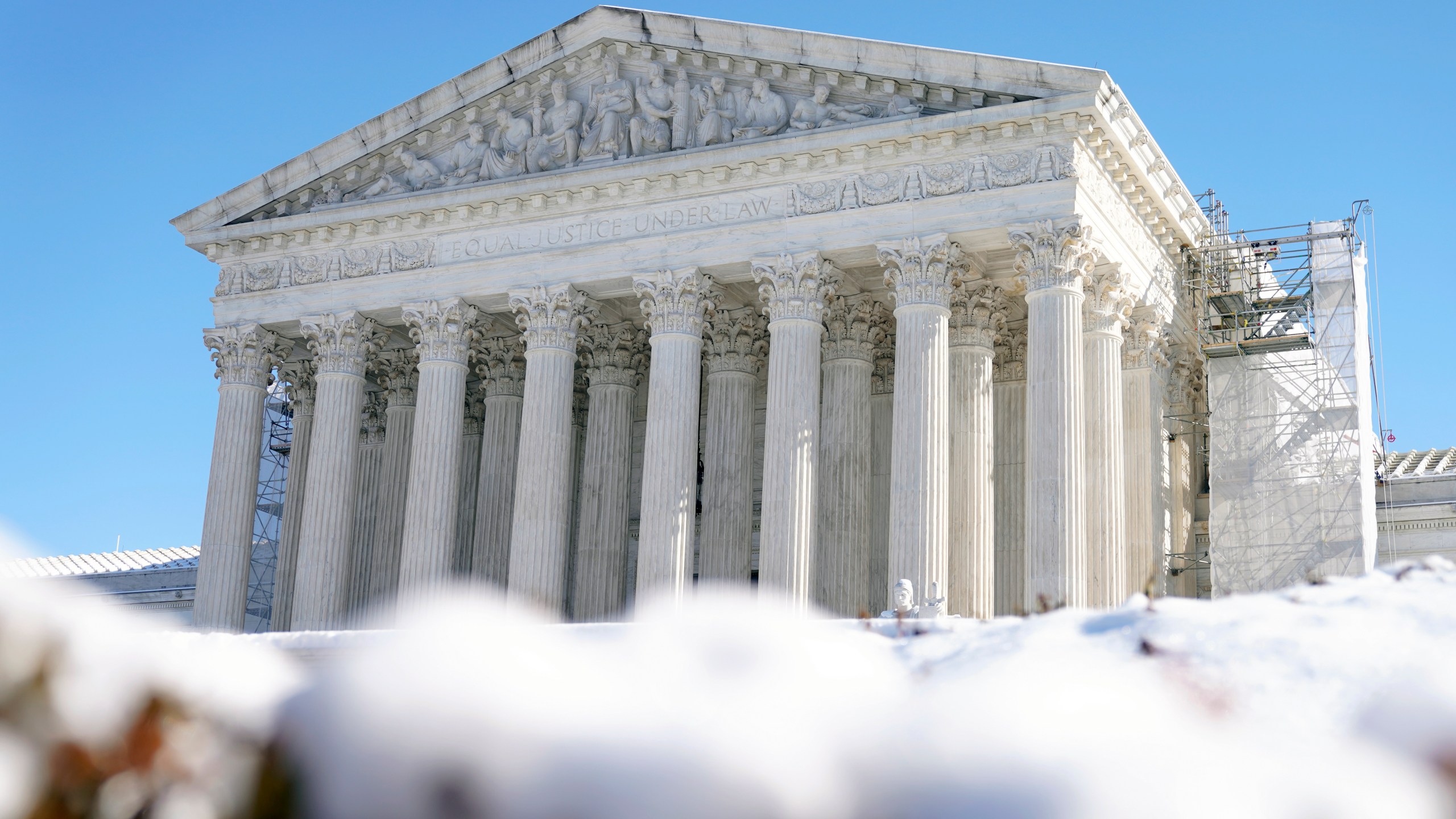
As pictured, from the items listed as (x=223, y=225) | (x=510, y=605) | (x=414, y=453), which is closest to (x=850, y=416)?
(x=414, y=453)

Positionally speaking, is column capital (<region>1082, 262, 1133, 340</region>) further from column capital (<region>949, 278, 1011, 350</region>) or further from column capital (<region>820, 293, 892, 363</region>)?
column capital (<region>820, 293, 892, 363</region>)

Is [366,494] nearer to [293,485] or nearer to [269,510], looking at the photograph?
[293,485]

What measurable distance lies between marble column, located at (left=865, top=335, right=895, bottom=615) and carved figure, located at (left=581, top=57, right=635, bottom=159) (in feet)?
28.1

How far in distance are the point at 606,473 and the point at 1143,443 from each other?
1448 cm

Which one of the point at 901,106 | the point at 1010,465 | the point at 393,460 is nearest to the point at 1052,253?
the point at 901,106

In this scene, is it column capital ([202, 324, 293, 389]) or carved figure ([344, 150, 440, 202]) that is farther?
column capital ([202, 324, 293, 389])

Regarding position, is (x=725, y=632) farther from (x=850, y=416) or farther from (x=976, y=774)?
(x=850, y=416)

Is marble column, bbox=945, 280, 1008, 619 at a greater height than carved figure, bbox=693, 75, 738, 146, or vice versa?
carved figure, bbox=693, 75, 738, 146

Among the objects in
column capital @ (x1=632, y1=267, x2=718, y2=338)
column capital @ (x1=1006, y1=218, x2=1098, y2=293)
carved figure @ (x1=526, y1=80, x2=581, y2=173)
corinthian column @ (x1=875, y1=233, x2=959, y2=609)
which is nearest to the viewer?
corinthian column @ (x1=875, y1=233, x2=959, y2=609)

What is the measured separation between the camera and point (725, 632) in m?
3.42

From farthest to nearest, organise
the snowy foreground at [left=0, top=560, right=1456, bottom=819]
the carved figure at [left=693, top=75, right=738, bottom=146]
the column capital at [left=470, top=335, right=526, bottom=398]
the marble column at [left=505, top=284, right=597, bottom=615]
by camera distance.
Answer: the column capital at [left=470, top=335, right=526, bottom=398] < the marble column at [left=505, top=284, right=597, bottom=615] < the carved figure at [left=693, top=75, right=738, bottom=146] < the snowy foreground at [left=0, top=560, right=1456, bottom=819]

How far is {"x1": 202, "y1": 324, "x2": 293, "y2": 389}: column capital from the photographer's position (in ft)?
129

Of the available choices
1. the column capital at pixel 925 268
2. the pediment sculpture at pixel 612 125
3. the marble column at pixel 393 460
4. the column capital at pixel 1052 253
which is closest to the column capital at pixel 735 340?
the pediment sculpture at pixel 612 125

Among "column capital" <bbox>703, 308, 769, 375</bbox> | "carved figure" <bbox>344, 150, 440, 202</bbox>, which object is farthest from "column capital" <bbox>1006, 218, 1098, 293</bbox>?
"carved figure" <bbox>344, 150, 440, 202</bbox>
